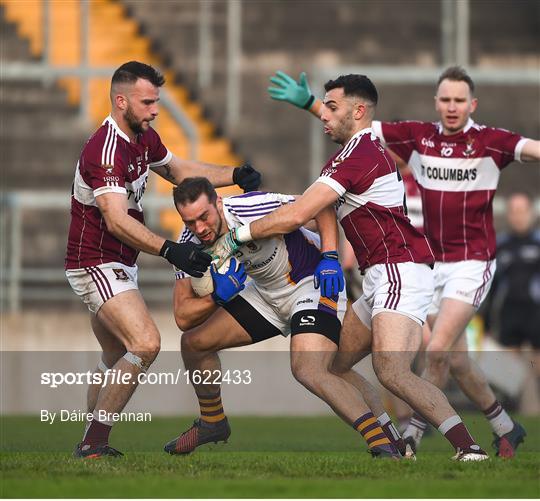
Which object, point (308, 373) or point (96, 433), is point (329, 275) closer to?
point (308, 373)

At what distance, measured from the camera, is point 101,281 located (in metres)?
9.12

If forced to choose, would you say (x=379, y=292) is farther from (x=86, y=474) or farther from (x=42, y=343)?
(x=42, y=343)

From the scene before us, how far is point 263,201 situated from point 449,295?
183 cm

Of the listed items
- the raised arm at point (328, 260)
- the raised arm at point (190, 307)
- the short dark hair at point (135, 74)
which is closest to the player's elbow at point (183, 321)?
the raised arm at point (190, 307)

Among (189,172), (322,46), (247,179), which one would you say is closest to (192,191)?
(247,179)

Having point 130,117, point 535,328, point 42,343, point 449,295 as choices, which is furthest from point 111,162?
point 535,328

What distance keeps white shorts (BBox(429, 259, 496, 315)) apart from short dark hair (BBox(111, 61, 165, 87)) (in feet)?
8.17

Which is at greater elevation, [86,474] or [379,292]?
[379,292]

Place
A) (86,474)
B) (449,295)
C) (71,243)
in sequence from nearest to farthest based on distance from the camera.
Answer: (86,474)
(71,243)
(449,295)

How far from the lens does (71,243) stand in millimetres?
9328

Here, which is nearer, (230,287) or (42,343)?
(230,287)

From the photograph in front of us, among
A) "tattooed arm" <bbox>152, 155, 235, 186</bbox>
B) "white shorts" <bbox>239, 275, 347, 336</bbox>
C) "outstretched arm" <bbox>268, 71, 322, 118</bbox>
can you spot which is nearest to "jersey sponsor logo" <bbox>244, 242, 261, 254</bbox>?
"white shorts" <bbox>239, 275, 347, 336</bbox>

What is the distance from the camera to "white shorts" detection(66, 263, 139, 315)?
9.09 m

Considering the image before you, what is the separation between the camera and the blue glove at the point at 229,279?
8875 mm
